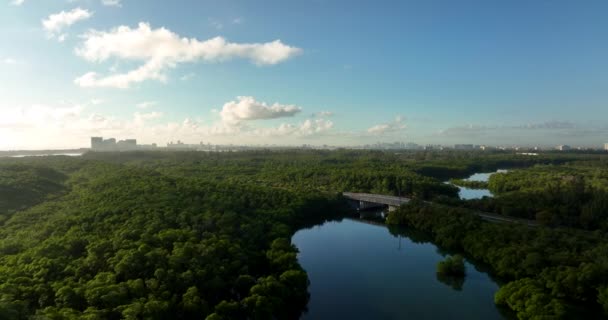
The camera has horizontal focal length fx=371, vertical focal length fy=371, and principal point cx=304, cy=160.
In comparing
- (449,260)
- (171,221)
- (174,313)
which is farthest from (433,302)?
(171,221)

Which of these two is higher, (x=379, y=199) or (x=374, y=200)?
(x=379, y=199)

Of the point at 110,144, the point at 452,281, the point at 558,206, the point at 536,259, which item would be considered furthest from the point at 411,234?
the point at 110,144

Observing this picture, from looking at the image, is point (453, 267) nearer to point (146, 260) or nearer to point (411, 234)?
point (411, 234)

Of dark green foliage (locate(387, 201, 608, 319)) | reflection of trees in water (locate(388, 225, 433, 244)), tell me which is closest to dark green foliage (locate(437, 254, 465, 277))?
dark green foliage (locate(387, 201, 608, 319))

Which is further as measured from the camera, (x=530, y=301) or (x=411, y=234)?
(x=411, y=234)

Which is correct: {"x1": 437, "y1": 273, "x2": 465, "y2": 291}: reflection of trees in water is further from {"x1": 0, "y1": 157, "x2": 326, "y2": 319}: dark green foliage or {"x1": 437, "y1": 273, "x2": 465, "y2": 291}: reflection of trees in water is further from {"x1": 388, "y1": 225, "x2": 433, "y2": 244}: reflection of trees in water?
{"x1": 0, "y1": 157, "x2": 326, "y2": 319}: dark green foliage

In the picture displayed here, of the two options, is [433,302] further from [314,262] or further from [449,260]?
[314,262]

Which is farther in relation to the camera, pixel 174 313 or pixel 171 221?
pixel 171 221
